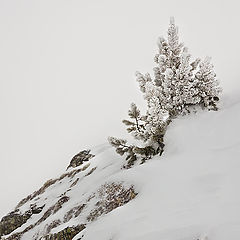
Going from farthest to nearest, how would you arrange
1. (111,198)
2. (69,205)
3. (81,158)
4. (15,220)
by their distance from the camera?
(81,158), (15,220), (69,205), (111,198)

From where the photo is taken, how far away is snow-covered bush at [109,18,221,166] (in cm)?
1579

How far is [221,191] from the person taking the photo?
8719 millimetres

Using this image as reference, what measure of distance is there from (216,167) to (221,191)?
6.95 ft

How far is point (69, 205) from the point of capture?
16.5 m

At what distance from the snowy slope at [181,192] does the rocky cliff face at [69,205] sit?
0.13 metres

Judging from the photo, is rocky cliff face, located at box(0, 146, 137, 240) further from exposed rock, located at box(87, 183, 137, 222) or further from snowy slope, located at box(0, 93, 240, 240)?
snowy slope, located at box(0, 93, 240, 240)

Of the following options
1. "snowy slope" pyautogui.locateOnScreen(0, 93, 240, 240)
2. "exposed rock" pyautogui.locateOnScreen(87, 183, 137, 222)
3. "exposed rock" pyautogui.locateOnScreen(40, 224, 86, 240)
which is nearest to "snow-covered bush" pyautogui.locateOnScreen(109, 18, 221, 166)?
"snowy slope" pyautogui.locateOnScreen(0, 93, 240, 240)

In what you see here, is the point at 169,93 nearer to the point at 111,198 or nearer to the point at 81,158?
the point at 111,198

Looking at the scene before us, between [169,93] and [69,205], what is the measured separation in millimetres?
10619

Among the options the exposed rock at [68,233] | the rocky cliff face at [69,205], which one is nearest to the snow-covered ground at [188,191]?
the rocky cliff face at [69,205]

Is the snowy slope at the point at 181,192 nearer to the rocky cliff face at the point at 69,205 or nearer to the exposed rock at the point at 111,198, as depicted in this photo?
the rocky cliff face at the point at 69,205

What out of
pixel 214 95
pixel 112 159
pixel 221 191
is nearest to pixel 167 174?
pixel 221 191

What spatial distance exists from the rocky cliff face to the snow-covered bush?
345 centimetres

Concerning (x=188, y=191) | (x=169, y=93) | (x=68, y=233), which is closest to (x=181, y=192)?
(x=188, y=191)
